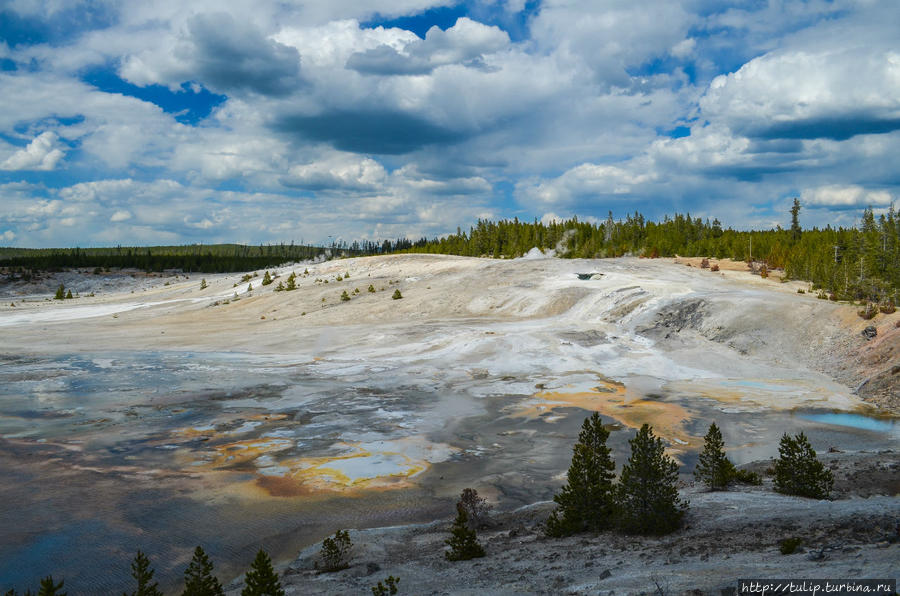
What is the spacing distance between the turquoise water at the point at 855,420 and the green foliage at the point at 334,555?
20.6 meters

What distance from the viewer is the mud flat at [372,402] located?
44.4ft

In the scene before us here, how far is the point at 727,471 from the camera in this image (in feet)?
Result: 45.1

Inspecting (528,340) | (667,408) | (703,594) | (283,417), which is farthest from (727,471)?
(528,340)

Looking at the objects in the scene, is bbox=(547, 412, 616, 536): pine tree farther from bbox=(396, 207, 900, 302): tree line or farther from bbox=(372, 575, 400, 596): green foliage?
bbox=(396, 207, 900, 302): tree line

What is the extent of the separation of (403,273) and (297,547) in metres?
54.2

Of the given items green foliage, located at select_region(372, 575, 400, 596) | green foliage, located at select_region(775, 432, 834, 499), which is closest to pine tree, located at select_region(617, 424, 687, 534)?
green foliage, located at select_region(775, 432, 834, 499)

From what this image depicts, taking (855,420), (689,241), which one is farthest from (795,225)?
(855,420)

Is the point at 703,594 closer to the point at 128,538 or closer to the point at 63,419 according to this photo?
the point at 128,538

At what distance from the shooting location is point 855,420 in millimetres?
22219

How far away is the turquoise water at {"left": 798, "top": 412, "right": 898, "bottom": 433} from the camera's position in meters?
21.2

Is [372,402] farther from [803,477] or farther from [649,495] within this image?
[803,477]

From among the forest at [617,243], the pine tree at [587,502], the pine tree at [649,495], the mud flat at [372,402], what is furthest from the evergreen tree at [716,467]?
the forest at [617,243]

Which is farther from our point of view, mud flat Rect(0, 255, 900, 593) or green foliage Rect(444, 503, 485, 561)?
mud flat Rect(0, 255, 900, 593)

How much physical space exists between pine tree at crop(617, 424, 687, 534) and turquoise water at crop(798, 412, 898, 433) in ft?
51.3
